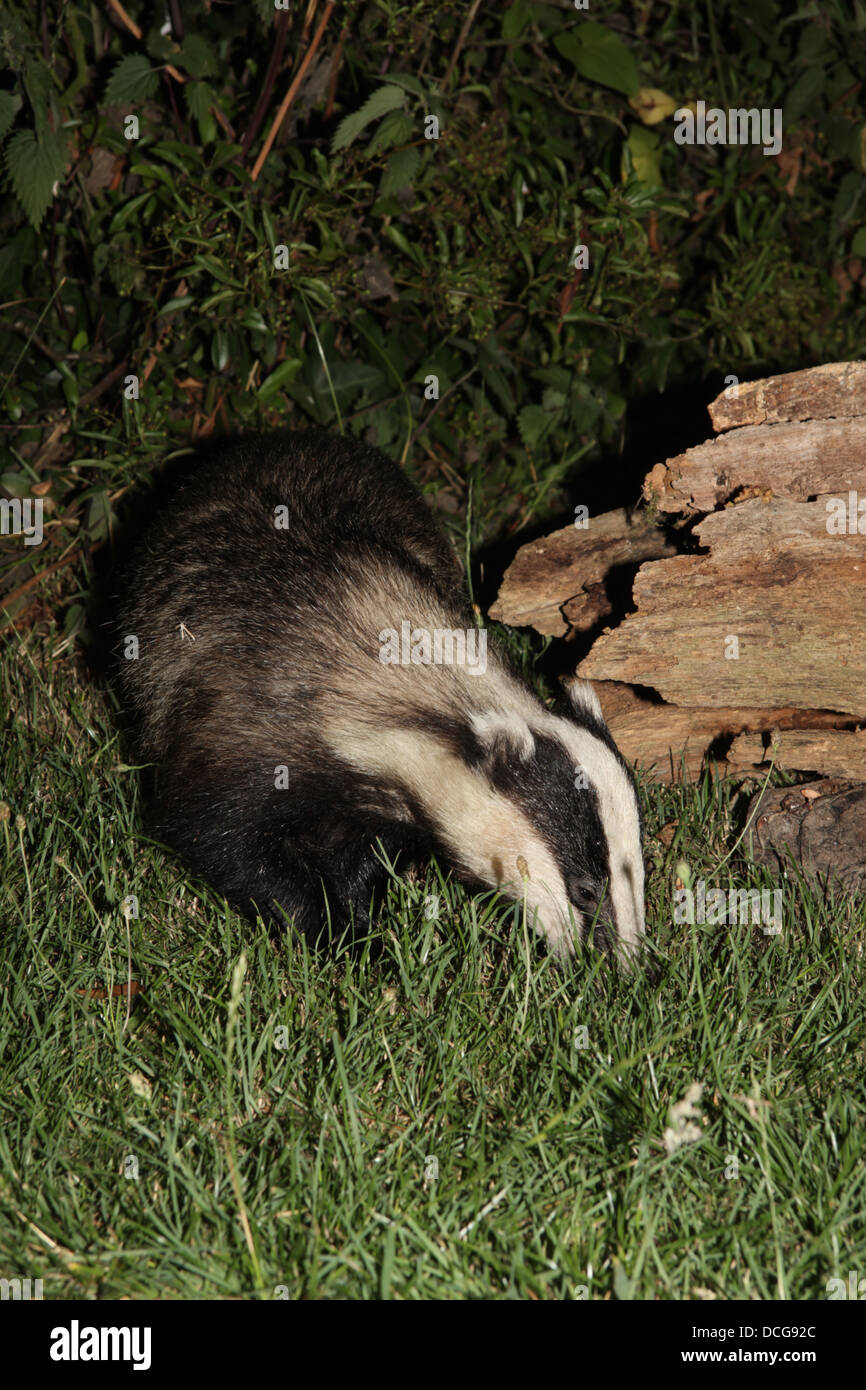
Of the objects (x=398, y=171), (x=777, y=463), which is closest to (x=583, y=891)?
(x=777, y=463)

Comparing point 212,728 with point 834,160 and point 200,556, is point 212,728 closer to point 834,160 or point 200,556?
point 200,556

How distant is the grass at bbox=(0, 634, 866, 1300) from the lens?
2469mm

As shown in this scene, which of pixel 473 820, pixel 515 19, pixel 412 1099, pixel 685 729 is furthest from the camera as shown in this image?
pixel 515 19

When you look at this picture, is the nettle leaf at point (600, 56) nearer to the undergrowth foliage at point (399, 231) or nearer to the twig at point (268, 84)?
the undergrowth foliage at point (399, 231)

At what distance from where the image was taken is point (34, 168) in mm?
4438

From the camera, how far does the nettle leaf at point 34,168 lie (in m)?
4.40

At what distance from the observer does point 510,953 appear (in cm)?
357

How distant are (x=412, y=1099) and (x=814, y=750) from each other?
191 centimetres

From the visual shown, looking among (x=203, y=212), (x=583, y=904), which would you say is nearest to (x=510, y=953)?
(x=583, y=904)

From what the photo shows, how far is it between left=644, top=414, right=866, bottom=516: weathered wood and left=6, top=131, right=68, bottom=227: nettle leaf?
2450mm

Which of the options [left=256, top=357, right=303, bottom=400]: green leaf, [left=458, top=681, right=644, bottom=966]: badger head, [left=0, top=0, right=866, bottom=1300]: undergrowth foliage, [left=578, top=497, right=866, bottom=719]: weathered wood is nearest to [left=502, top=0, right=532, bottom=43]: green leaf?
[left=0, top=0, right=866, bottom=1300]: undergrowth foliage

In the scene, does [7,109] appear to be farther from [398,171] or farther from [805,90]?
[805,90]

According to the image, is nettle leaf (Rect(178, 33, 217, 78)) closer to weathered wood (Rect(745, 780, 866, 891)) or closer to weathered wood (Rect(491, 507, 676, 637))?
weathered wood (Rect(491, 507, 676, 637))
